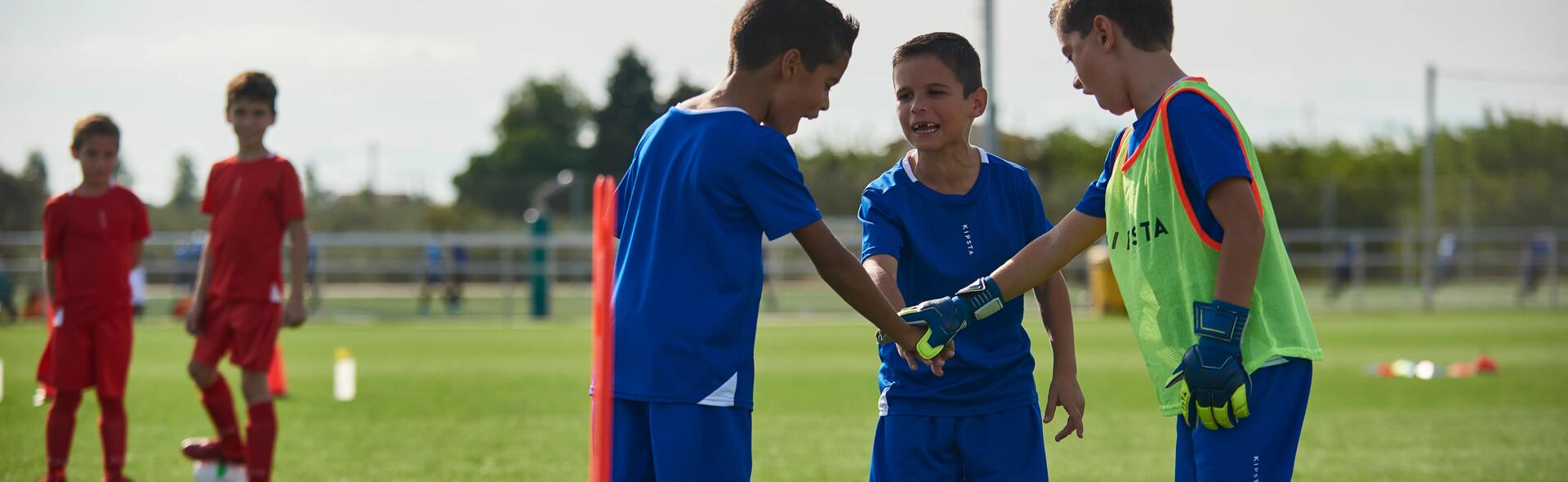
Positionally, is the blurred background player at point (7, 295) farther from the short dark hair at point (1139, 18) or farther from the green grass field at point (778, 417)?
the short dark hair at point (1139, 18)

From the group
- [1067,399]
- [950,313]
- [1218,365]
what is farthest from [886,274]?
[1218,365]

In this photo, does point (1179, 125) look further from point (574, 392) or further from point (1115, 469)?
point (574, 392)

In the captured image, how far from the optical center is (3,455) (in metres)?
6.95

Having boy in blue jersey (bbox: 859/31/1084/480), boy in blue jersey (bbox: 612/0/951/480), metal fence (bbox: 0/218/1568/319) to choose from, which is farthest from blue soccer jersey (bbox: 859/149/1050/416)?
metal fence (bbox: 0/218/1568/319)

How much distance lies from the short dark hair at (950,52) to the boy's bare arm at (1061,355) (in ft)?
2.02

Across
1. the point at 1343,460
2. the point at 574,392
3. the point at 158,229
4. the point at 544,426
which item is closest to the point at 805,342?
the point at 574,392

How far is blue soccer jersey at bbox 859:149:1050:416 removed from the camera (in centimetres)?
377

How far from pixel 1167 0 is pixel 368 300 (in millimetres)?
27770

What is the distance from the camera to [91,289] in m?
6.07

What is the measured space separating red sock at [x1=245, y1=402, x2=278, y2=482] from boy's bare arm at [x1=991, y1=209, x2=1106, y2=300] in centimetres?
347

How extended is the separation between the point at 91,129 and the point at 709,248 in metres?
4.25

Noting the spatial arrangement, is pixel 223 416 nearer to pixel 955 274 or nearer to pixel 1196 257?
pixel 955 274

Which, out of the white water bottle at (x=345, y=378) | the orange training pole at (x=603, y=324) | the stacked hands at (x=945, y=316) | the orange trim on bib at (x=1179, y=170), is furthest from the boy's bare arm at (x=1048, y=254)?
the white water bottle at (x=345, y=378)

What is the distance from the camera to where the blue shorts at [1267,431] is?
2795 millimetres
